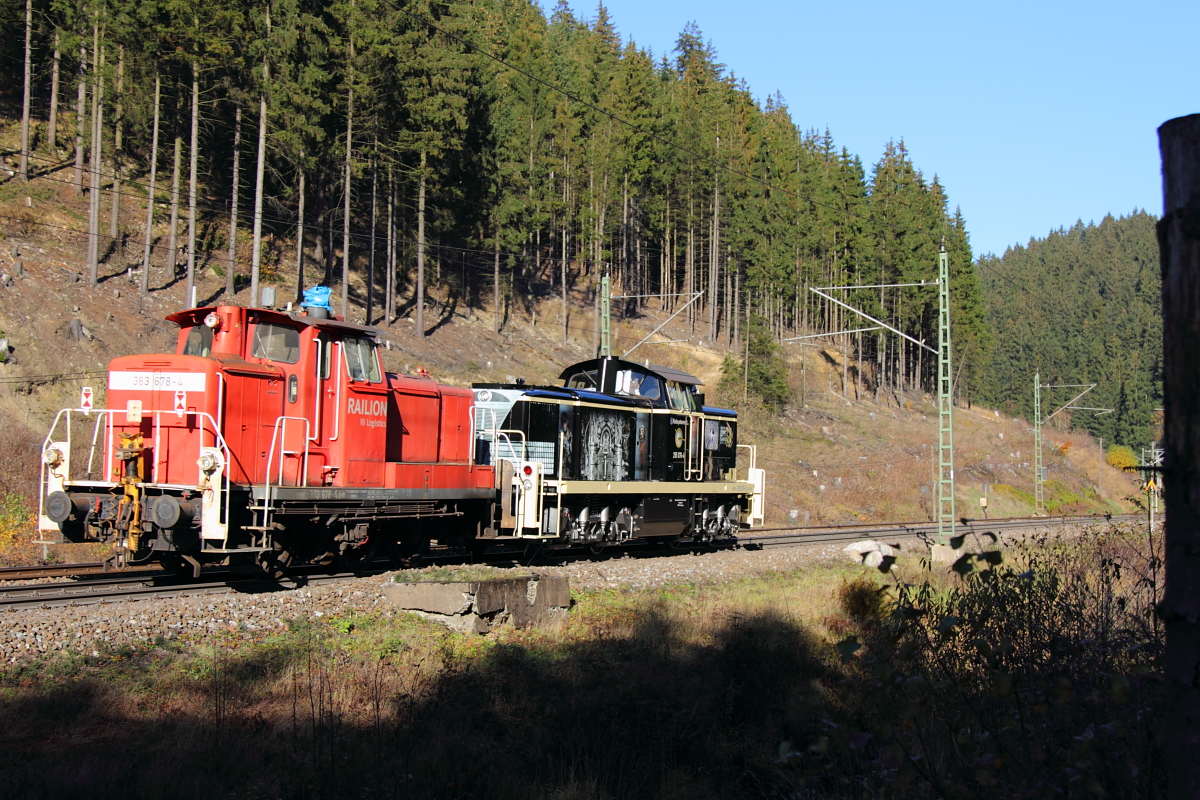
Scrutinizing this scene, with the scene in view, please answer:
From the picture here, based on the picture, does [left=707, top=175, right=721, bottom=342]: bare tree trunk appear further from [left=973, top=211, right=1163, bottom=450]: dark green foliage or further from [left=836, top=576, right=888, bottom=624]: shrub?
[left=836, top=576, right=888, bottom=624]: shrub

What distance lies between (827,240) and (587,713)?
223 ft

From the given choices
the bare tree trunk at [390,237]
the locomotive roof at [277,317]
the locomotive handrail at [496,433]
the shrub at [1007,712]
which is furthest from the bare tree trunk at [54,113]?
the shrub at [1007,712]

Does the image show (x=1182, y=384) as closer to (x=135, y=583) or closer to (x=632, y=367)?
(x=135, y=583)

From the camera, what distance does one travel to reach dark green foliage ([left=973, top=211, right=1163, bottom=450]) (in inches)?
4114

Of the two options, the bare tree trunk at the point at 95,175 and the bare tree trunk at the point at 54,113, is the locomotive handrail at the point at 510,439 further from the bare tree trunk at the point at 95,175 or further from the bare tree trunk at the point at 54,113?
the bare tree trunk at the point at 54,113

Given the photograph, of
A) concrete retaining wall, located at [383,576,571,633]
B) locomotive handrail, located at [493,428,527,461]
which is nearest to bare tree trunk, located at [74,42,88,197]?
locomotive handrail, located at [493,428,527,461]

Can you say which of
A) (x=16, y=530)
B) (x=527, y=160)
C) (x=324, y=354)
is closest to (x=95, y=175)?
(x=527, y=160)

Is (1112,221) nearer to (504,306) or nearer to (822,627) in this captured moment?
(504,306)

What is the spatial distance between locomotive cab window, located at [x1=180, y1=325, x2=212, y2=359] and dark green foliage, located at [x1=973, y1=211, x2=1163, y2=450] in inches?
3244

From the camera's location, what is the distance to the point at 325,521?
11734 mm

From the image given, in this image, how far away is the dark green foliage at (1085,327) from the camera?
104 meters

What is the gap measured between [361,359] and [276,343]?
1.18 m

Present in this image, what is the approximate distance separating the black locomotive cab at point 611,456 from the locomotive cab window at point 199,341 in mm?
4621

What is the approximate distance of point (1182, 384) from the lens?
2.44 meters
